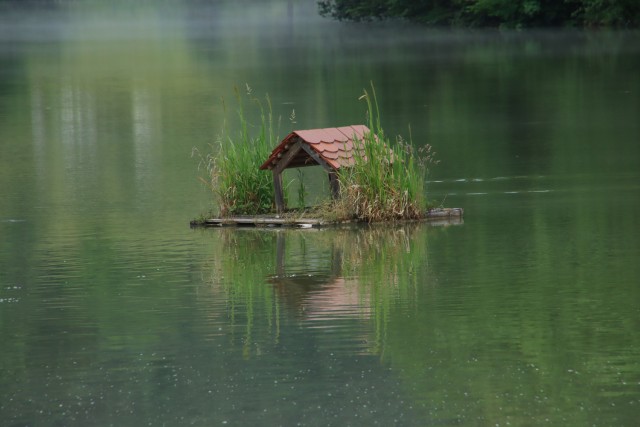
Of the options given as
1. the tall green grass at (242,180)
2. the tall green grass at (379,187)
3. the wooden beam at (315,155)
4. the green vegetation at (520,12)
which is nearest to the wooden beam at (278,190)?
the tall green grass at (242,180)

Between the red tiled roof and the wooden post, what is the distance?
12 centimetres

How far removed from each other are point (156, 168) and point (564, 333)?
45.1 ft

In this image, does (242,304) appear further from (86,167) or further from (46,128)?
(46,128)

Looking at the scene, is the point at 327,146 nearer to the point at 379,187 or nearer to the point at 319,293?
the point at 379,187

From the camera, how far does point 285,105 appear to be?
118 feet

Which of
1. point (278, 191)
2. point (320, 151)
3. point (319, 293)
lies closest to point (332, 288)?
point (319, 293)

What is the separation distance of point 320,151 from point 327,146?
0.15m

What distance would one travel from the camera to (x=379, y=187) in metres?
16.8

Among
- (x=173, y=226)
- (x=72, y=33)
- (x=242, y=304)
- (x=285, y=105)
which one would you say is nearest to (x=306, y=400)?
(x=242, y=304)

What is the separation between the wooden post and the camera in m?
17.5

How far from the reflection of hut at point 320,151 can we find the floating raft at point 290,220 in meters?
0.34

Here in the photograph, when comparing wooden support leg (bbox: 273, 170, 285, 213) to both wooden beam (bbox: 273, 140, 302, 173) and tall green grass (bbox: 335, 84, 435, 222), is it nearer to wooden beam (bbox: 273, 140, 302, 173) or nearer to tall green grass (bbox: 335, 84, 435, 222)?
wooden beam (bbox: 273, 140, 302, 173)

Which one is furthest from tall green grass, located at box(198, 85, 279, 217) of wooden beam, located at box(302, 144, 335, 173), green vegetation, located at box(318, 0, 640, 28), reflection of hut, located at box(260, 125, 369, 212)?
green vegetation, located at box(318, 0, 640, 28)

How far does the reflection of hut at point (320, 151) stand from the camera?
55.9 ft
